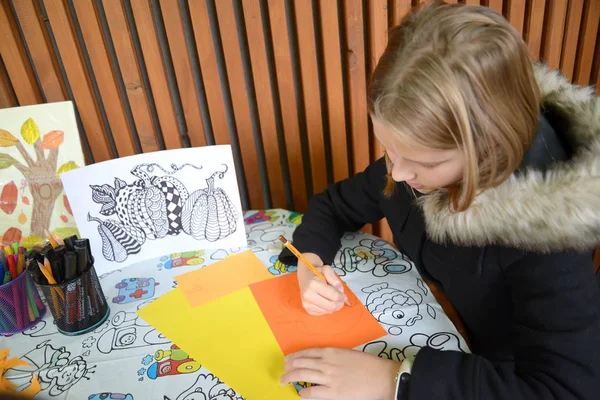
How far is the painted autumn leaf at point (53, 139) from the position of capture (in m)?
1.00

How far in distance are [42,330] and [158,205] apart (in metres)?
0.33

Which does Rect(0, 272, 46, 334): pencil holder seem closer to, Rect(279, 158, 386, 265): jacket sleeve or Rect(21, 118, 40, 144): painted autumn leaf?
Rect(21, 118, 40, 144): painted autumn leaf

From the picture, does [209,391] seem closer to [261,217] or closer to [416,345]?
[416,345]

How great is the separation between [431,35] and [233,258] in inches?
23.7

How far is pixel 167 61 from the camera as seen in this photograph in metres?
1.17

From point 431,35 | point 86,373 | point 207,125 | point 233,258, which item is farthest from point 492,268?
point 207,125

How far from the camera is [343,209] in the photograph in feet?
3.31

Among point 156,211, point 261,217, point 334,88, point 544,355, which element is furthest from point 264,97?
point 544,355

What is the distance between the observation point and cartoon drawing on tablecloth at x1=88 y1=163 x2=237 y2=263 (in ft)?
3.14

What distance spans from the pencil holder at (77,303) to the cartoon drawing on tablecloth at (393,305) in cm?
49

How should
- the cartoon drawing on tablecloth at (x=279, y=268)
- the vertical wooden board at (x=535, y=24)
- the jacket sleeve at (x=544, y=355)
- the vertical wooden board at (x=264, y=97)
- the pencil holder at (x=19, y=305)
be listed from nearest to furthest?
the jacket sleeve at (x=544, y=355)
the pencil holder at (x=19, y=305)
the cartoon drawing on tablecloth at (x=279, y=268)
the vertical wooden board at (x=264, y=97)
the vertical wooden board at (x=535, y=24)

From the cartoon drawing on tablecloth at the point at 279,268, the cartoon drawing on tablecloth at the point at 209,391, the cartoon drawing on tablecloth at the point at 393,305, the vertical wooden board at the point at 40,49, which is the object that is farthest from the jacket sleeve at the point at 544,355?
the vertical wooden board at the point at 40,49

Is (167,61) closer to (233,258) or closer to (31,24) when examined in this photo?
(31,24)

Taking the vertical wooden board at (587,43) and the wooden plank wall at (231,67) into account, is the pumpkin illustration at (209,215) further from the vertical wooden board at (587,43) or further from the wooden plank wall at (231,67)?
the vertical wooden board at (587,43)
